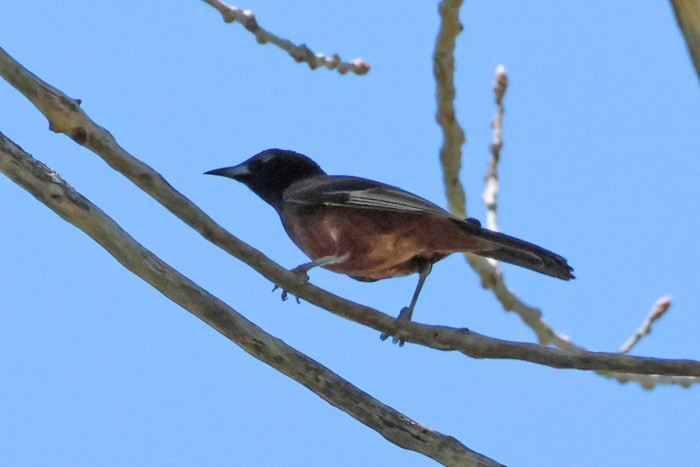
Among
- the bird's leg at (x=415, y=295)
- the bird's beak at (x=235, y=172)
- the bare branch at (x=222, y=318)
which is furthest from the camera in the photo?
the bird's beak at (x=235, y=172)

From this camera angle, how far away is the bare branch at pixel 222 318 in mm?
3963

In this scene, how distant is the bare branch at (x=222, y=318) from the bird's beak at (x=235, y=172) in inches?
127

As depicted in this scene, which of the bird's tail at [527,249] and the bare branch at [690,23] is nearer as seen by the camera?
Result: the bare branch at [690,23]

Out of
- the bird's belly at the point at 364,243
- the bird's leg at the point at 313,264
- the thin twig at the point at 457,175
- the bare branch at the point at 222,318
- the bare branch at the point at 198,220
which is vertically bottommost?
the bare branch at the point at 222,318

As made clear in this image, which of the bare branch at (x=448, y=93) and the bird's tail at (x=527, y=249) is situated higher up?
the bare branch at (x=448, y=93)

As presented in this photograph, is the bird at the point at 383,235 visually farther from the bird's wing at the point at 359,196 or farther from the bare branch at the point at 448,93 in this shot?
Answer: the bare branch at the point at 448,93

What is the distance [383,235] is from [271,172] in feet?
5.83

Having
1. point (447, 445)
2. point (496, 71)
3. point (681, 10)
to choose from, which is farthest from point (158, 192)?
point (496, 71)

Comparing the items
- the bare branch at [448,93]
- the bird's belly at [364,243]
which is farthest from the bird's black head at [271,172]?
the bare branch at [448,93]

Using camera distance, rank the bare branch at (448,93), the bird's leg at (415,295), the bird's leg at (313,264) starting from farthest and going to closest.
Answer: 1. the bird's leg at (415,295)
2. the bird's leg at (313,264)
3. the bare branch at (448,93)

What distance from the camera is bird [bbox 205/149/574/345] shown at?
5.67 metres

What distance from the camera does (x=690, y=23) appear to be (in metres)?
3.77

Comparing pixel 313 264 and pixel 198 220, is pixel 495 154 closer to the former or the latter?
pixel 313 264

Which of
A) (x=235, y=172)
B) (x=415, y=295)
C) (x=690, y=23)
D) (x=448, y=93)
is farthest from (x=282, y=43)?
(x=690, y=23)
